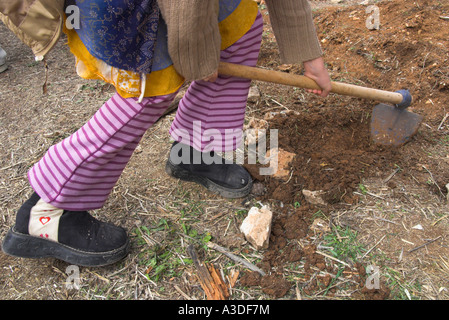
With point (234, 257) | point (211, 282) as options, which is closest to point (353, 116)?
point (234, 257)

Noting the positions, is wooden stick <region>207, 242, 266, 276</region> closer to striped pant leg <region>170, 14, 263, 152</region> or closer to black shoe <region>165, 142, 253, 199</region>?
black shoe <region>165, 142, 253, 199</region>

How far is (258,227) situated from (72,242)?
943mm

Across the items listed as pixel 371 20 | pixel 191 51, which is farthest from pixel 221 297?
pixel 371 20

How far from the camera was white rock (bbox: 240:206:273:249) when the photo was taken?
1745 mm

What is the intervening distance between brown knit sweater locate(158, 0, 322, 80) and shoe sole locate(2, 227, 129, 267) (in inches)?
39.3

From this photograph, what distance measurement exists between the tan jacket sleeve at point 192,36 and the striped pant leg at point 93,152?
0.19 metres

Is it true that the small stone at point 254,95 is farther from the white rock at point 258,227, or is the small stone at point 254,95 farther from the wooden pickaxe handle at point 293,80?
the white rock at point 258,227

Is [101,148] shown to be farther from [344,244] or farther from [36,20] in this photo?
[344,244]

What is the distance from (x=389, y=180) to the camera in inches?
83.7

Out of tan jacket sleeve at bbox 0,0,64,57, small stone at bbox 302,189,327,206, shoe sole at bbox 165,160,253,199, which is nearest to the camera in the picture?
tan jacket sleeve at bbox 0,0,64,57

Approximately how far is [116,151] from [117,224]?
645 millimetres

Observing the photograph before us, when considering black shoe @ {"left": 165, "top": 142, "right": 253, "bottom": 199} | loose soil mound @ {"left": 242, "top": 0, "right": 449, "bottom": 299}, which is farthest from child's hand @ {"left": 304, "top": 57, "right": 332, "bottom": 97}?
black shoe @ {"left": 165, "top": 142, "right": 253, "bottom": 199}

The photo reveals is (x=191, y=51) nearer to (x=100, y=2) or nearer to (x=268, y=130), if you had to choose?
(x=100, y=2)

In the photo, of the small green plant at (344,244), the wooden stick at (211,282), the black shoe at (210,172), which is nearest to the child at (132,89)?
the black shoe at (210,172)
